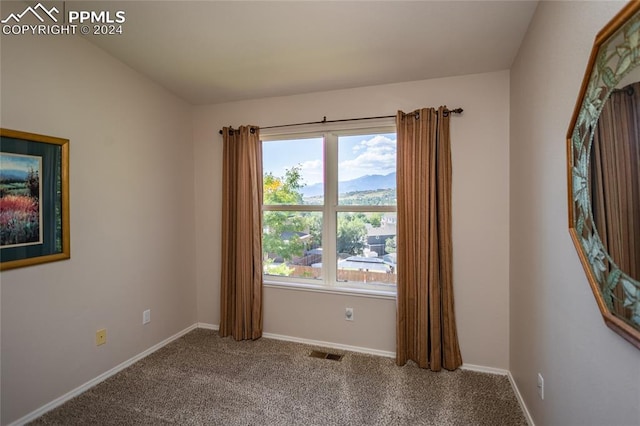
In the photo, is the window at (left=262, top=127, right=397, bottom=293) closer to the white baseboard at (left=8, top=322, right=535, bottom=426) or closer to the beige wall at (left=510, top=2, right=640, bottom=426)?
the white baseboard at (left=8, top=322, right=535, bottom=426)

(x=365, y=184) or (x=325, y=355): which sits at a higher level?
(x=365, y=184)

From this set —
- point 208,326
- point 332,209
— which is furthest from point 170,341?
point 332,209

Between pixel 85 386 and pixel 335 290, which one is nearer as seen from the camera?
pixel 85 386

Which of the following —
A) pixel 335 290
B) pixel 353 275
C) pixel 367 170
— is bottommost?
pixel 335 290

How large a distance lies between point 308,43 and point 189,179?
198 cm

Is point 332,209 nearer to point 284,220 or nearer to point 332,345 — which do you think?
point 284,220

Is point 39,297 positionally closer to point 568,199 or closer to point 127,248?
point 127,248

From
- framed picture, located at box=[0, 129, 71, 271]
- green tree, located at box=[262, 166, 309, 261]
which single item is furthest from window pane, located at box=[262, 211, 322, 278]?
framed picture, located at box=[0, 129, 71, 271]

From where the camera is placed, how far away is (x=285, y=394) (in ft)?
7.14

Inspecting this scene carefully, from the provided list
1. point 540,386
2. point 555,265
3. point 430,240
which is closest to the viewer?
point 555,265

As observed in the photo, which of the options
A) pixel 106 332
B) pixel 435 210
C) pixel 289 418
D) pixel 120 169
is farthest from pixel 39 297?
pixel 435 210

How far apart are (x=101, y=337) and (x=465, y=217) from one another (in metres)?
3.09

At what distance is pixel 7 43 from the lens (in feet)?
5.72

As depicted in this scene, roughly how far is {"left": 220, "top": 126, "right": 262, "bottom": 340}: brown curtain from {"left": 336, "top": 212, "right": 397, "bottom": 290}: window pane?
86 cm
